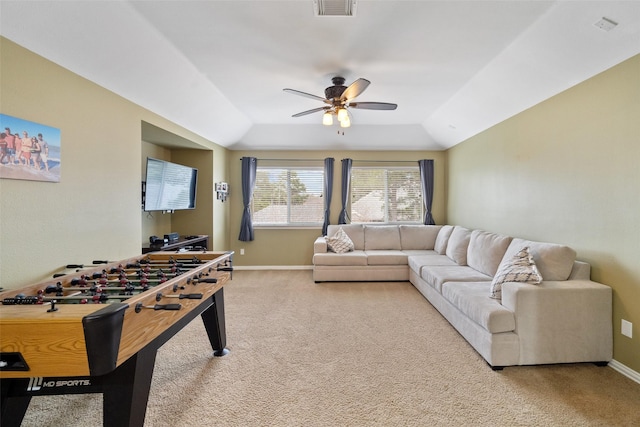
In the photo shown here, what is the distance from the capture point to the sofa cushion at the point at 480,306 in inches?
90.8

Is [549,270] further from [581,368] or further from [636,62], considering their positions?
[636,62]

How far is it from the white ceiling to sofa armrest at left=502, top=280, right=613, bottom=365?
73.9 inches

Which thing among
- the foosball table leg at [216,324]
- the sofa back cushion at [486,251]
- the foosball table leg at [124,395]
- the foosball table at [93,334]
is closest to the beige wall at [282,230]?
the sofa back cushion at [486,251]

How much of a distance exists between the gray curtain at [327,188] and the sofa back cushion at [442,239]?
6.83ft

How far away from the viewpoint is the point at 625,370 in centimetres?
222

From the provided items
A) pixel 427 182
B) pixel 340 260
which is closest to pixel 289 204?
pixel 340 260

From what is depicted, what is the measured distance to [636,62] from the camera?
2.13m

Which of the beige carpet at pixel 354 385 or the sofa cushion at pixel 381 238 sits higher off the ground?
the sofa cushion at pixel 381 238

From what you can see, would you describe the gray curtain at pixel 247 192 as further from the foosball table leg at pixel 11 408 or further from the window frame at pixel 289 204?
the foosball table leg at pixel 11 408

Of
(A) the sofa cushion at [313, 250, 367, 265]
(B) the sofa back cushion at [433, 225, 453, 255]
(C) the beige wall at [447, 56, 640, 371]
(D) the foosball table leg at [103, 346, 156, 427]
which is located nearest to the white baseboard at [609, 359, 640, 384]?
(C) the beige wall at [447, 56, 640, 371]

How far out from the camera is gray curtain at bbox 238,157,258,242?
5723 millimetres

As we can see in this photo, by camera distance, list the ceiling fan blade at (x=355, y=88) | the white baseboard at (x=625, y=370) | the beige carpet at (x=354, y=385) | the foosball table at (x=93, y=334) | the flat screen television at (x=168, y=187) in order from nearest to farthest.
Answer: the foosball table at (x=93, y=334), the beige carpet at (x=354, y=385), the white baseboard at (x=625, y=370), the ceiling fan blade at (x=355, y=88), the flat screen television at (x=168, y=187)

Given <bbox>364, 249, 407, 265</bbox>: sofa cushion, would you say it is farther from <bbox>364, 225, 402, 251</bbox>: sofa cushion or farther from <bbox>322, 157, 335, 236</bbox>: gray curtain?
<bbox>322, 157, 335, 236</bbox>: gray curtain

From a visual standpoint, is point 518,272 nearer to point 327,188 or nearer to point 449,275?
point 449,275
